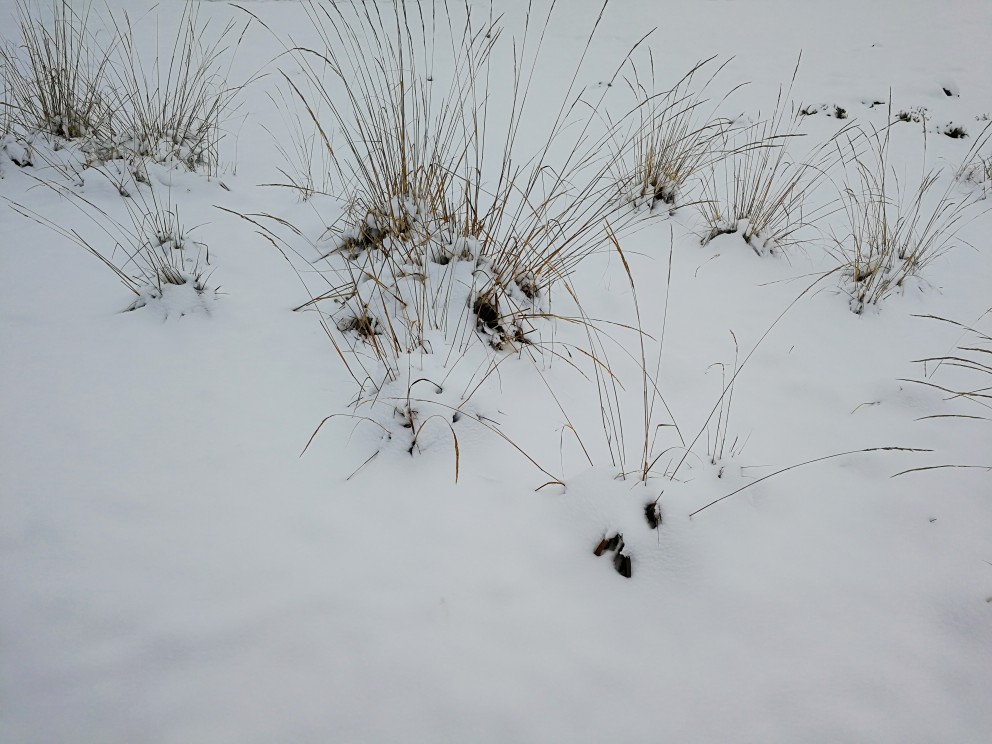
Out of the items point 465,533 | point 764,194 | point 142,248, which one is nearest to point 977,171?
point 764,194

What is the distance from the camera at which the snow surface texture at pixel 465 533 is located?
94 centimetres

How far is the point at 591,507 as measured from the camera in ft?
4.02

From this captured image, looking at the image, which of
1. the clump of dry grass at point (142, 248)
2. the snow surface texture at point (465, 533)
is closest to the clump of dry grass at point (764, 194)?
the snow surface texture at point (465, 533)

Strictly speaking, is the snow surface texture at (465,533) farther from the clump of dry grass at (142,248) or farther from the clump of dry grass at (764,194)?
the clump of dry grass at (764,194)

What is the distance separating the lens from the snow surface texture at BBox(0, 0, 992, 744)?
0.94 metres

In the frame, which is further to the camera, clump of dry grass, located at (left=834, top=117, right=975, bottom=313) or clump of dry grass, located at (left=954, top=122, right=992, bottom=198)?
clump of dry grass, located at (left=954, top=122, right=992, bottom=198)

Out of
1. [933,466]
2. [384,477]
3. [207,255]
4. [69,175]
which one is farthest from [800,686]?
[69,175]

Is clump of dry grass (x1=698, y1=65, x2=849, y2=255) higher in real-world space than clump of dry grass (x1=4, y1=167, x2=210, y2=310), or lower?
higher

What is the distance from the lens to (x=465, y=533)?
1.19m

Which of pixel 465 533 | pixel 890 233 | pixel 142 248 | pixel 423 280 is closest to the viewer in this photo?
pixel 465 533

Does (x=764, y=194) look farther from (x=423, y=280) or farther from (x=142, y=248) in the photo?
(x=142, y=248)

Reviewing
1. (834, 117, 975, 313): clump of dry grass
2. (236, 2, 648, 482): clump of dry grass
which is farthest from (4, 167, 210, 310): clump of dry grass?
(834, 117, 975, 313): clump of dry grass

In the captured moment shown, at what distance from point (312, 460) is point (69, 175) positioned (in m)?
1.95

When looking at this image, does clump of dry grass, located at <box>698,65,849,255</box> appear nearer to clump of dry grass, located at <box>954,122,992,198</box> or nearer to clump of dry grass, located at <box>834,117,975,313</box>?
clump of dry grass, located at <box>834,117,975,313</box>
